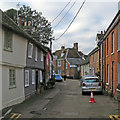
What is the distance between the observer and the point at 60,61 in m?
64.1

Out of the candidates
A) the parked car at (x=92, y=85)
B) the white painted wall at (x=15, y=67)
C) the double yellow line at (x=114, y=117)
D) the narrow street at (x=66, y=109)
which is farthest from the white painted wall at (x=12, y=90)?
the double yellow line at (x=114, y=117)

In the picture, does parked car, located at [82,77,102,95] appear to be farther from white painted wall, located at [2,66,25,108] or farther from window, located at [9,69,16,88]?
window, located at [9,69,16,88]

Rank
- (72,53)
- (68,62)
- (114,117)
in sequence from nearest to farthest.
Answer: (114,117), (68,62), (72,53)

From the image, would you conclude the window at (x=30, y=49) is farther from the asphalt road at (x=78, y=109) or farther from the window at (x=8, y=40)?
the asphalt road at (x=78, y=109)

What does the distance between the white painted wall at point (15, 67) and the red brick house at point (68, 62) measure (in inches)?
1752

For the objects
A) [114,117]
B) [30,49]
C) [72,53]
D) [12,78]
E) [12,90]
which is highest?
[72,53]

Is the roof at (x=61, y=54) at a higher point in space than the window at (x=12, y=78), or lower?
higher

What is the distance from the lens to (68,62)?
59531 mm

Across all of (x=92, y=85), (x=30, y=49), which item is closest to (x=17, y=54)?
(x=30, y=49)

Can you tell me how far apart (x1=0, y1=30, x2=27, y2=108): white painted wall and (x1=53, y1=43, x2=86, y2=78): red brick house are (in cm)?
4451

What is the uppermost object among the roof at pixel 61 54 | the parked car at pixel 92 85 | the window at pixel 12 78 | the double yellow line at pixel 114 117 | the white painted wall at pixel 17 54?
the roof at pixel 61 54

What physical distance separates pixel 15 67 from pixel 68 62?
47.0 metres

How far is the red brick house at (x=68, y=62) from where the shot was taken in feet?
193

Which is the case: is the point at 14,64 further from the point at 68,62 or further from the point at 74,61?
the point at 74,61
